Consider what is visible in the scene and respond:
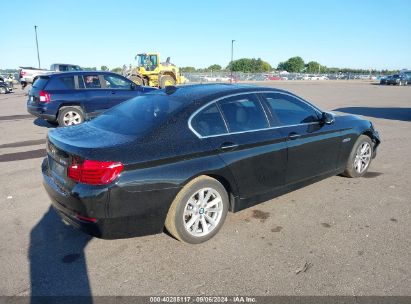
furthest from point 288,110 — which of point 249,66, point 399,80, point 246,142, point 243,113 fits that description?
point 249,66

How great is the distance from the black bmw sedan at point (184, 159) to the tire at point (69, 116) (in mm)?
5698

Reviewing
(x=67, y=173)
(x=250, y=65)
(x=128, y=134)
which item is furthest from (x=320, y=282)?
(x=250, y=65)

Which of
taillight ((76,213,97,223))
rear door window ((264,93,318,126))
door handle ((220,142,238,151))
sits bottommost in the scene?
taillight ((76,213,97,223))

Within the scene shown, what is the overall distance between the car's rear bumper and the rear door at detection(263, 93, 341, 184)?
169 cm

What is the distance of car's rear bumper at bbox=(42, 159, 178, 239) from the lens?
114 inches

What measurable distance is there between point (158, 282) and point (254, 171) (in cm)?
157

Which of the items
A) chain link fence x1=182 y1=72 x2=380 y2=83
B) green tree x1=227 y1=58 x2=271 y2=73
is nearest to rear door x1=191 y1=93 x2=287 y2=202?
chain link fence x1=182 y1=72 x2=380 y2=83

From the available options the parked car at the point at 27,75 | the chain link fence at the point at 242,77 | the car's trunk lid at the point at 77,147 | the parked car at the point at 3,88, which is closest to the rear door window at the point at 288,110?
the car's trunk lid at the point at 77,147

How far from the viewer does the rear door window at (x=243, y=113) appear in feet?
12.2

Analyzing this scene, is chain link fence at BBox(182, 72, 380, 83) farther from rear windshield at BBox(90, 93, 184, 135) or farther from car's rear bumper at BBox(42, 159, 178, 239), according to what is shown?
car's rear bumper at BBox(42, 159, 178, 239)

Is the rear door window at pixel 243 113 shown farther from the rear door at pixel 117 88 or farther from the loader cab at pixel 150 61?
the loader cab at pixel 150 61

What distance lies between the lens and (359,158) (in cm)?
535

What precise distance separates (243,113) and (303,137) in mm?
941

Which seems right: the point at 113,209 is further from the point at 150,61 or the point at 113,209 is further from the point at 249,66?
the point at 249,66
